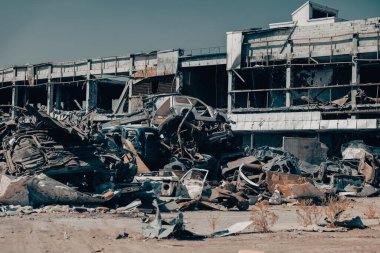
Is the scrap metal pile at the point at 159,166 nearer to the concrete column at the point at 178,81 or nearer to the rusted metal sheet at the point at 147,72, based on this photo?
the concrete column at the point at 178,81

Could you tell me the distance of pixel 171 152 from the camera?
21.5 metres

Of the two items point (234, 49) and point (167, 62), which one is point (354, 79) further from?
point (167, 62)

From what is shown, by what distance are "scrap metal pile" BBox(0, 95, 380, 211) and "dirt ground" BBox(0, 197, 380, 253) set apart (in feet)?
4.48

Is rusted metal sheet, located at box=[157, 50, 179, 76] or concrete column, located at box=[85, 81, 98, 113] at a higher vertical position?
rusted metal sheet, located at box=[157, 50, 179, 76]

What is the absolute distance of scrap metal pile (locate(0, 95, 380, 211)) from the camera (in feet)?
42.9

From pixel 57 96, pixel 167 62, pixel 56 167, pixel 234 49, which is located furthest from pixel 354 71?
pixel 57 96

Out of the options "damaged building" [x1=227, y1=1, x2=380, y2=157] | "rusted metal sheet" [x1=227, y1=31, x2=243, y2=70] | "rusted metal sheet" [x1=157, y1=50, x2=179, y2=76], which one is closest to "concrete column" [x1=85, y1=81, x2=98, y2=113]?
"rusted metal sheet" [x1=157, y1=50, x2=179, y2=76]

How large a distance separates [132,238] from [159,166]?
1268 centimetres

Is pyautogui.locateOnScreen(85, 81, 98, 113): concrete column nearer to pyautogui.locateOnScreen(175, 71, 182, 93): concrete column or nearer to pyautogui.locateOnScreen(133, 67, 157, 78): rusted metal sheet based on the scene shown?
pyautogui.locateOnScreen(133, 67, 157, 78): rusted metal sheet

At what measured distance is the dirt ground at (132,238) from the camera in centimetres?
774

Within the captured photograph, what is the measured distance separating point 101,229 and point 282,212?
20.7ft

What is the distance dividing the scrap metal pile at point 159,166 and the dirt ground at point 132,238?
1.37 m

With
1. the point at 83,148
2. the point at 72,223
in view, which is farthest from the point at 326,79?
the point at 72,223

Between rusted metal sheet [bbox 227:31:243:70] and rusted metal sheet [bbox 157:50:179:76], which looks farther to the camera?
rusted metal sheet [bbox 157:50:179:76]
